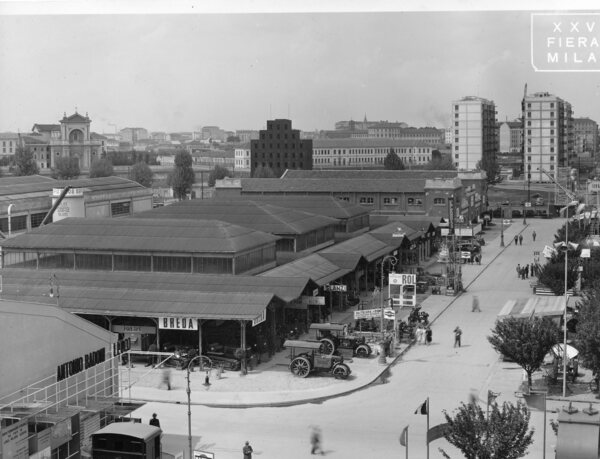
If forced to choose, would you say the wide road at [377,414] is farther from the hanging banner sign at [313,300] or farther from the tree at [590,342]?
the hanging banner sign at [313,300]

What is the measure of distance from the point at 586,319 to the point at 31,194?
45.3 m

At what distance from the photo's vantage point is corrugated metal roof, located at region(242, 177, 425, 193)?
→ 76.2 metres

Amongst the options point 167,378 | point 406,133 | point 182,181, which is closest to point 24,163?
point 182,181

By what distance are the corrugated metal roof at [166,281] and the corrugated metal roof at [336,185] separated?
41.9 meters

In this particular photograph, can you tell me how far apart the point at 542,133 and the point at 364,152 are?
38369 mm

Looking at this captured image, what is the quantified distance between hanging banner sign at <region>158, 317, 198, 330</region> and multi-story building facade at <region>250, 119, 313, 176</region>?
8675 centimetres

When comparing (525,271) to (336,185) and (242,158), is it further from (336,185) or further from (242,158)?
(242,158)

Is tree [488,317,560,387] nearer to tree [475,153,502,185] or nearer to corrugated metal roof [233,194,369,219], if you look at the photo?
corrugated metal roof [233,194,369,219]

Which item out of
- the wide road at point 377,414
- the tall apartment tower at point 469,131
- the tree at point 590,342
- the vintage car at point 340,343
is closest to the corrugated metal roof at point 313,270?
the vintage car at point 340,343

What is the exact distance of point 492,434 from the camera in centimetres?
1831

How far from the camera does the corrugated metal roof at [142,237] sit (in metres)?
36.5

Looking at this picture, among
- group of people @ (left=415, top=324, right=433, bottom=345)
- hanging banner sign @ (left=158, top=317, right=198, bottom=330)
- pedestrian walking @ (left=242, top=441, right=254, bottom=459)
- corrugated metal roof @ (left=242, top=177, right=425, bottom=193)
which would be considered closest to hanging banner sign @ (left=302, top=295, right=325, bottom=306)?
group of people @ (left=415, top=324, right=433, bottom=345)

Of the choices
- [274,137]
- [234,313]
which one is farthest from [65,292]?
[274,137]

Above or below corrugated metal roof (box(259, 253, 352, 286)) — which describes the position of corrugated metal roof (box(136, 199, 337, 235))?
above
